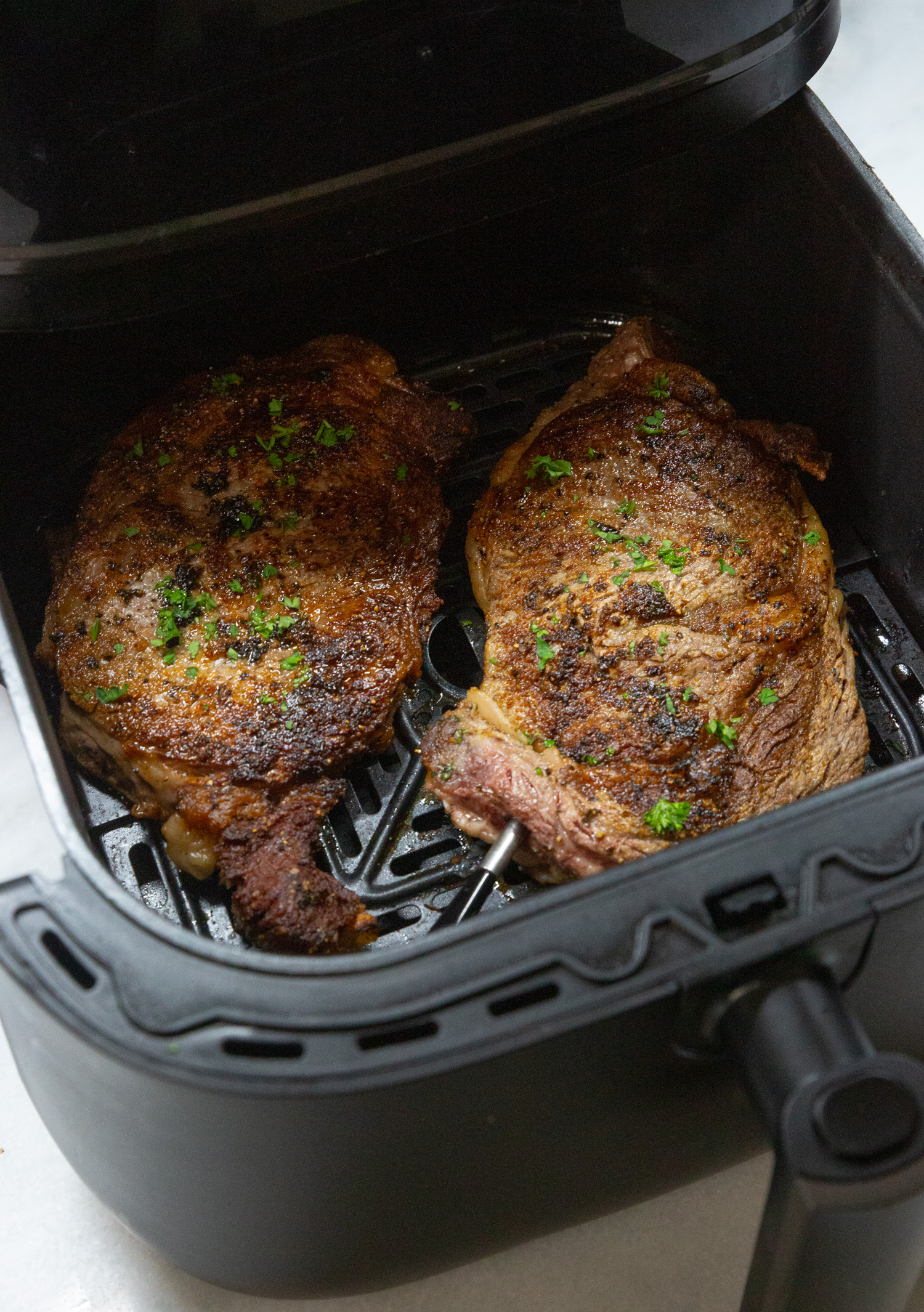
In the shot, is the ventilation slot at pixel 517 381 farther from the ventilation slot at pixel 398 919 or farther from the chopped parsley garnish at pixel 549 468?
the ventilation slot at pixel 398 919

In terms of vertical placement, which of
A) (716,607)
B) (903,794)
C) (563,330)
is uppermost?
(563,330)

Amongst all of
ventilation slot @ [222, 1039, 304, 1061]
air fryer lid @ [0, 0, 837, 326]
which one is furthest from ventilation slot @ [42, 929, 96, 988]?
air fryer lid @ [0, 0, 837, 326]

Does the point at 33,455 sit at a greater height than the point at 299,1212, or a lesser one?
greater

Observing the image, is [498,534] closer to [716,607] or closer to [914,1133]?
[716,607]

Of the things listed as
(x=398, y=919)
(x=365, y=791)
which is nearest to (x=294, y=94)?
(x=365, y=791)

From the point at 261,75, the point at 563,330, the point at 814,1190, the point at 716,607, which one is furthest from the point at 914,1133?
the point at 563,330

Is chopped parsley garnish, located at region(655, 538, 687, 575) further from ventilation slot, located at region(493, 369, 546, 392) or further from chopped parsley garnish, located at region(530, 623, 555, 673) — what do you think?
ventilation slot, located at region(493, 369, 546, 392)
